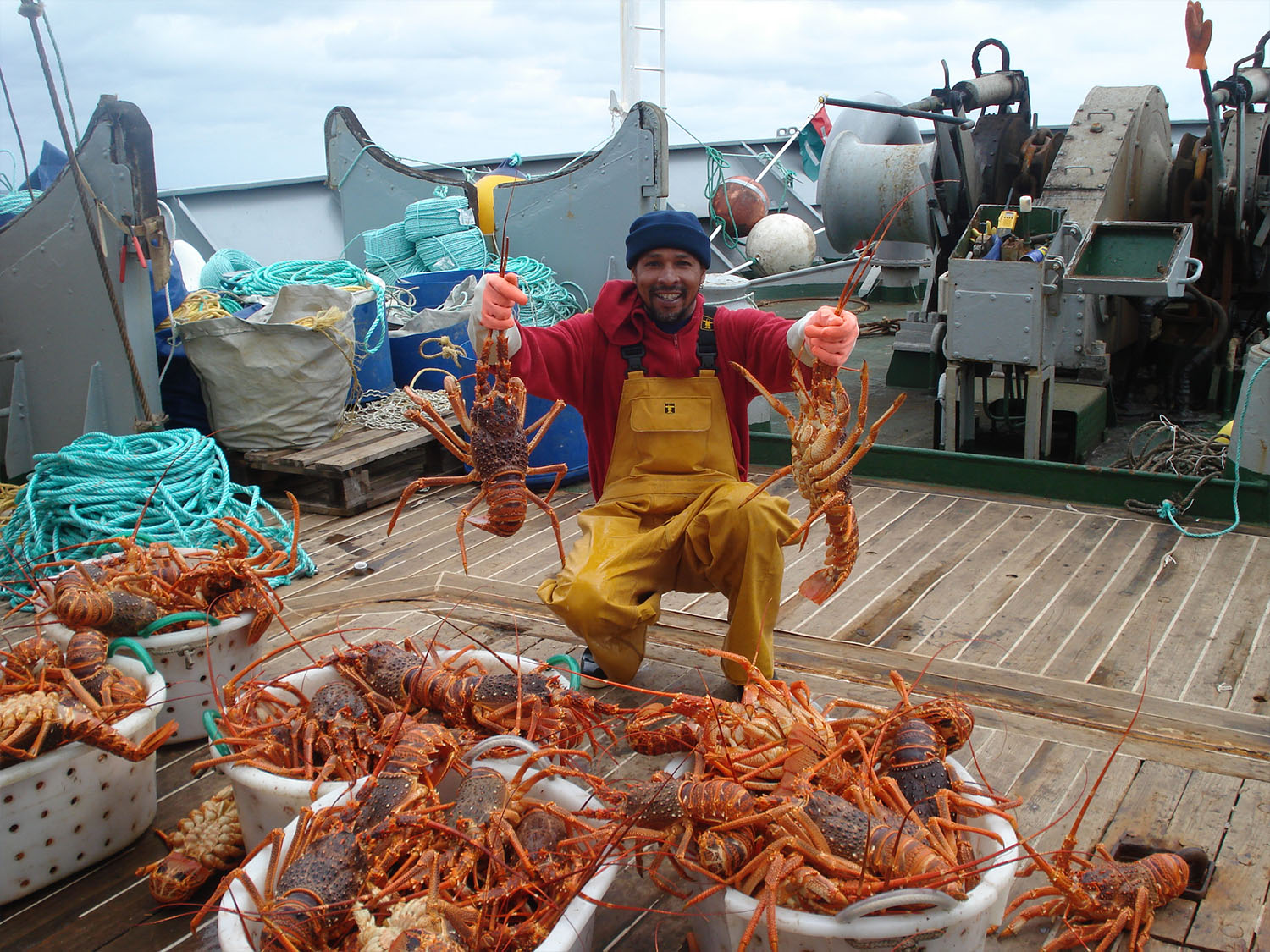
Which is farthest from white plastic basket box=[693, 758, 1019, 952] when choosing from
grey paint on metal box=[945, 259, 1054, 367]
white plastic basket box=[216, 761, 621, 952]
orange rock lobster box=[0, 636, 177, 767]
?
grey paint on metal box=[945, 259, 1054, 367]

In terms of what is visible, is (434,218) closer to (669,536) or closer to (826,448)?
(669,536)

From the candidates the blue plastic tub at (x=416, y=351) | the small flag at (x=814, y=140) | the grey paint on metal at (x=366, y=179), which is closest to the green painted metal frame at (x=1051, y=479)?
the blue plastic tub at (x=416, y=351)

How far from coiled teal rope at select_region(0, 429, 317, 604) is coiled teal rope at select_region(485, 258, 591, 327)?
8.19ft

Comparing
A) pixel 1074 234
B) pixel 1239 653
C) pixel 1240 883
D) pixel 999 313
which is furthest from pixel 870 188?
pixel 1240 883

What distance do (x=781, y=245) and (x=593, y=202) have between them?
4608 mm

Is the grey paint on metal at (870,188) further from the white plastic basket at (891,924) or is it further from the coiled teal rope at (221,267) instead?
the white plastic basket at (891,924)

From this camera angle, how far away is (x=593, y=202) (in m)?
7.21

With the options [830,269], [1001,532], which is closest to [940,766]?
[1001,532]

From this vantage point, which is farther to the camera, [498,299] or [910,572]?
[910,572]

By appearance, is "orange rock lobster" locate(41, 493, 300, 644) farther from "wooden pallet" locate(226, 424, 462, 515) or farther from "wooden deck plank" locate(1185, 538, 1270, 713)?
"wooden deck plank" locate(1185, 538, 1270, 713)

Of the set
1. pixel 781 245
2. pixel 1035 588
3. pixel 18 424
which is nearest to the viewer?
pixel 1035 588

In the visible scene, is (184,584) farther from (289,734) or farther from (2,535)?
(2,535)

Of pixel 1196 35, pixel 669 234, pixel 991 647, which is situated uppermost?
pixel 1196 35

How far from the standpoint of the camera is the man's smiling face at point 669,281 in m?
3.26
